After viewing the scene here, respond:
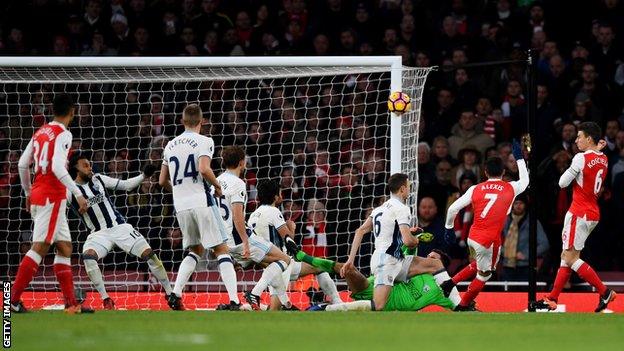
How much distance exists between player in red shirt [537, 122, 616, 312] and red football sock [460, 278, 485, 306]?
2.38 feet

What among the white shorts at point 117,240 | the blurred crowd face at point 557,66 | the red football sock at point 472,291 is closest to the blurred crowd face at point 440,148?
the blurred crowd face at point 557,66

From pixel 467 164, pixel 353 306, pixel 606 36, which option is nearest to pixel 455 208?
pixel 353 306

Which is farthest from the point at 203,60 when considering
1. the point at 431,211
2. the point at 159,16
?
the point at 159,16

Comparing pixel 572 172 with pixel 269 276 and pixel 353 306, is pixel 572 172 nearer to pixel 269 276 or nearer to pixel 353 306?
pixel 353 306

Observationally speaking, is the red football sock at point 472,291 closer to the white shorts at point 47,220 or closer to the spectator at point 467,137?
the spectator at point 467,137

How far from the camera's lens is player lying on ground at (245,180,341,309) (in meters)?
14.0

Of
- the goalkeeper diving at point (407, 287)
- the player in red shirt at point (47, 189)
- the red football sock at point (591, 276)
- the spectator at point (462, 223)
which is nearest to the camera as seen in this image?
the player in red shirt at point (47, 189)

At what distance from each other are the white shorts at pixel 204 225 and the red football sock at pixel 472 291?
2751 mm

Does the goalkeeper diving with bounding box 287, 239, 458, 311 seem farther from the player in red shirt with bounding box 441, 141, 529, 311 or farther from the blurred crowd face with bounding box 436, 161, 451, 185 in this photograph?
the blurred crowd face with bounding box 436, 161, 451, 185

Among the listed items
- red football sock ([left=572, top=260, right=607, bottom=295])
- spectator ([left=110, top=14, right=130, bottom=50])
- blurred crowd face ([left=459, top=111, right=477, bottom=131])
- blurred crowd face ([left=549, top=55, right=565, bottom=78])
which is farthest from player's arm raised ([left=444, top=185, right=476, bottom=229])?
spectator ([left=110, top=14, right=130, bottom=50])

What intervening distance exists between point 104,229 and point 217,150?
394 cm

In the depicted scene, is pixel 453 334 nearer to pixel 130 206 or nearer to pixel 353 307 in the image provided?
pixel 353 307

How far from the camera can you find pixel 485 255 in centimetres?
1410

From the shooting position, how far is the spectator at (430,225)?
53.5 feet
